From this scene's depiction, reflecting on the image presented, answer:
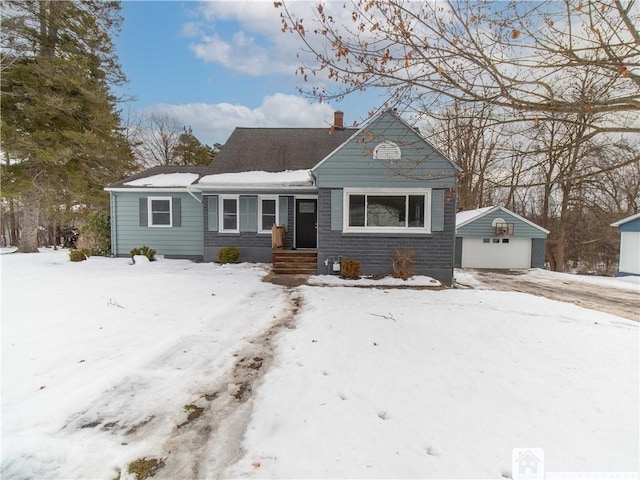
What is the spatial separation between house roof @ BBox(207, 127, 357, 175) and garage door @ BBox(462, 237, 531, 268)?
30.2 ft

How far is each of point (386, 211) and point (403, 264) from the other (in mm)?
1724

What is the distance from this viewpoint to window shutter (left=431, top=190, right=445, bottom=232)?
30.3ft

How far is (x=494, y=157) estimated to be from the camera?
15.9 ft

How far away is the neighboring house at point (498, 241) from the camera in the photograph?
15938 millimetres

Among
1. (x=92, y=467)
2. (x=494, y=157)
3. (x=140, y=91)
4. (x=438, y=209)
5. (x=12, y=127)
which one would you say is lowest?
(x=92, y=467)

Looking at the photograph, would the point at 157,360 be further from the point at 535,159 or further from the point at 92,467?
the point at 535,159

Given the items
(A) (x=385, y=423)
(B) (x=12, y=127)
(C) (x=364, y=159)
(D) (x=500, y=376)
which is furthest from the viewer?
(B) (x=12, y=127)

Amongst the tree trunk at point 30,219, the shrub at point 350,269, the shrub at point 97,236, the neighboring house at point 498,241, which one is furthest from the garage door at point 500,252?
the tree trunk at point 30,219

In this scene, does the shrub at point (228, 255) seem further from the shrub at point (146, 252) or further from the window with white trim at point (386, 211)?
the window with white trim at point (386, 211)

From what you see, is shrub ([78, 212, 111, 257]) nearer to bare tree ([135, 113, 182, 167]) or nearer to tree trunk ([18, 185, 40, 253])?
tree trunk ([18, 185, 40, 253])

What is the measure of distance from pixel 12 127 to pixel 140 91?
6.70 meters

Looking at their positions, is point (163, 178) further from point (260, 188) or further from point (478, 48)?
point (478, 48)

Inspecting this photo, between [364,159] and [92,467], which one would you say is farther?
[364,159]

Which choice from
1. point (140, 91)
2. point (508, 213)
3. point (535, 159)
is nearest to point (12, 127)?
point (140, 91)
